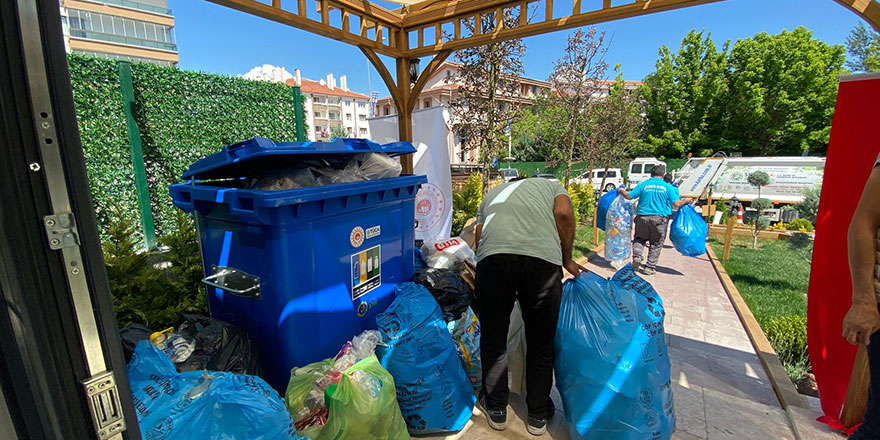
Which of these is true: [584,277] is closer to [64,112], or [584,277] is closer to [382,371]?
[382,371]

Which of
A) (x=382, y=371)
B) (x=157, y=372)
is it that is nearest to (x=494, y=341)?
(x=382, y=371)

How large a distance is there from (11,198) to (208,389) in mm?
886

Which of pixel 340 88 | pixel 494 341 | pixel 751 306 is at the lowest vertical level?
pixel 751 306

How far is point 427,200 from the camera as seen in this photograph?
16.8ft

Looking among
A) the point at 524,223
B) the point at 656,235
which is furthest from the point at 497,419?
the point at 656,235

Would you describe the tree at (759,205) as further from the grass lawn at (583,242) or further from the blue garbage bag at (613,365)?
the blue garbage bag at (613,365)

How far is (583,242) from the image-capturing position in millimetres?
7605

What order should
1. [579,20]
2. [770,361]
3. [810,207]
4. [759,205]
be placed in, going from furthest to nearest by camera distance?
[810,207] → [759,205] → [579,20] → [770,361]

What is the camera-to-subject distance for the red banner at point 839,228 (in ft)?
6.97

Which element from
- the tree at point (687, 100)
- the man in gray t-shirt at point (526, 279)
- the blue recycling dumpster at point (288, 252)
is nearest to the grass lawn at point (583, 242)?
the man in gray t-shirt at point (526, 279)

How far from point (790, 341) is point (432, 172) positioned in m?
4.10

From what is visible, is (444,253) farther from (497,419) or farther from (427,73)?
(427,73)

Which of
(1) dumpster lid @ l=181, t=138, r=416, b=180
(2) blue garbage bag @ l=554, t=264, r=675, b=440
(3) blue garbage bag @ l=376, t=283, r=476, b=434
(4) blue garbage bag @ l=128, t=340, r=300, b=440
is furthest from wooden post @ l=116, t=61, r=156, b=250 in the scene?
(2) blue garbage bag @ l=554, t=264, r=675, b=440

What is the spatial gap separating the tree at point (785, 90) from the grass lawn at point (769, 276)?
73.3ft
